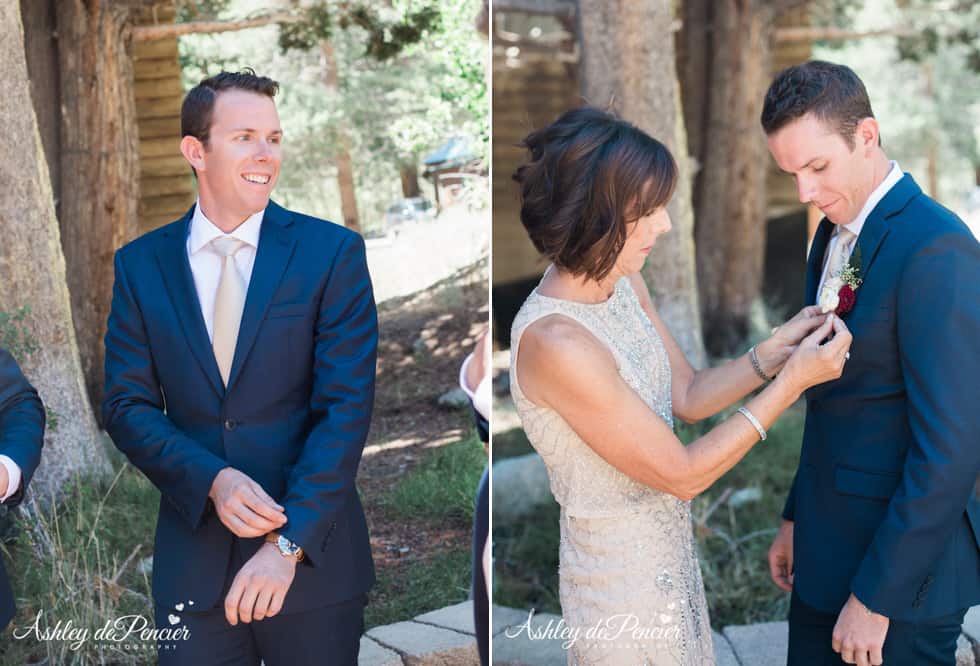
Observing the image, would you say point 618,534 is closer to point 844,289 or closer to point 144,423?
point 844,289

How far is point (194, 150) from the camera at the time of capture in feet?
8.07

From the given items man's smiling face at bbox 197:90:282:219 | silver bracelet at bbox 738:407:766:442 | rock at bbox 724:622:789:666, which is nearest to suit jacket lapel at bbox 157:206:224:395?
man's smiling face at bbox 197:90:282:219

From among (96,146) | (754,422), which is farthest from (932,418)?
(96,146)

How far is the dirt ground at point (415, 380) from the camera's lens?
12.7ft

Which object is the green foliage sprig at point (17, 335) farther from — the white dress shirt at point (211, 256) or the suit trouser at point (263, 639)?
the suit trouser at point (263, 639)

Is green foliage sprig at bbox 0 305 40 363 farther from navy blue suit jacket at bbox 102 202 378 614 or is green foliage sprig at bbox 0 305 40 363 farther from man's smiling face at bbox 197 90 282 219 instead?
man's smiling face at bbox 197 90 282 219

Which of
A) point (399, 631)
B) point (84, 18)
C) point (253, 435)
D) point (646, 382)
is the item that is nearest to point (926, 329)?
point (646, 382)

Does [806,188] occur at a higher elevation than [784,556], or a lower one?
higher

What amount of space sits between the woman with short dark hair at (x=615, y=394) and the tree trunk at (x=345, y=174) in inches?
68.9

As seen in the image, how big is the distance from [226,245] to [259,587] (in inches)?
29.9

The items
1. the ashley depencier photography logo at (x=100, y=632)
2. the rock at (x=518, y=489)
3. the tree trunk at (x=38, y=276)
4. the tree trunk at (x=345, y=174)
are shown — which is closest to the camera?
the ashley depencier photography logo at (x=100, y=632)

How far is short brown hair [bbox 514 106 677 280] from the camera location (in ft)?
6.96

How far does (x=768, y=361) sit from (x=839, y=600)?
53 centimetres

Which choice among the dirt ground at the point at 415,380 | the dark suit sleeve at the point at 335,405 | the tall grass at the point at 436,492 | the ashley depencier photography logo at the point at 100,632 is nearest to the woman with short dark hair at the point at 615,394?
the dark suit sleeve at the point at 335,405
